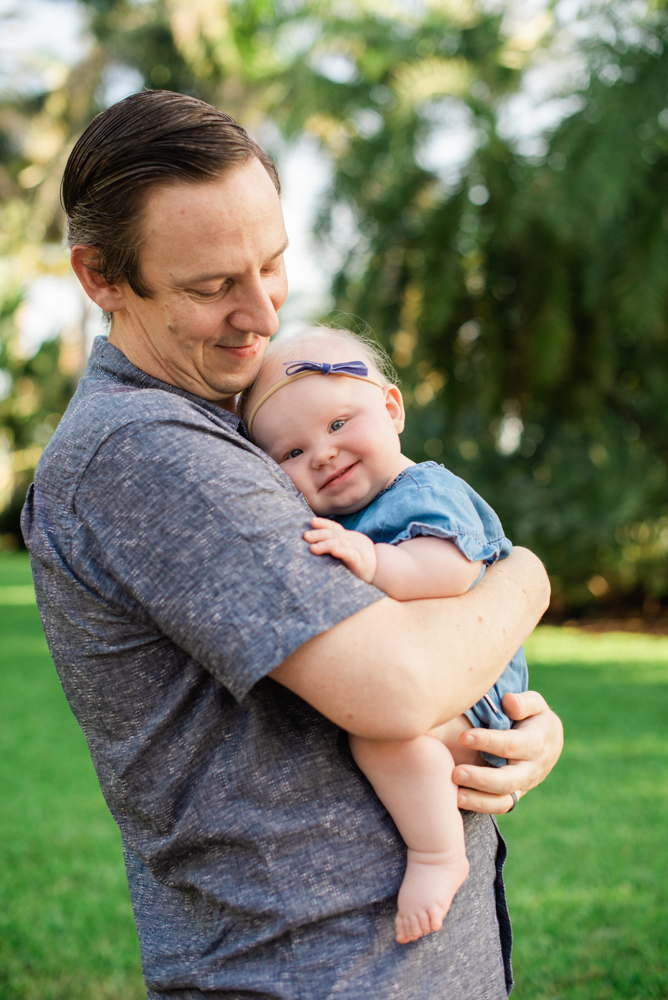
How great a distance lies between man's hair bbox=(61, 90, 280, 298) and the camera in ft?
3.85

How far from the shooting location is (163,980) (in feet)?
4.15

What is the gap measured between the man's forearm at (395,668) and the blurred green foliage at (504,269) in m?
6.67

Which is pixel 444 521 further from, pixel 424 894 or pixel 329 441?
pixel 424 894

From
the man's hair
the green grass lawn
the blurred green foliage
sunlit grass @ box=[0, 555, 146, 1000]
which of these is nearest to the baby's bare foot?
the man's hair

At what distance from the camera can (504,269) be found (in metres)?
9.18

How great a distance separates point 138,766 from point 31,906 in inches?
122

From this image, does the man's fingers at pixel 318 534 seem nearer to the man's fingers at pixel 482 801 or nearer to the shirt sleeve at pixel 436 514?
the shirt sleeve at pixel 436 514

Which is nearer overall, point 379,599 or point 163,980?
point 379,599

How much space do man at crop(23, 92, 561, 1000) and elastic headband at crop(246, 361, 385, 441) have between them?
129 mm

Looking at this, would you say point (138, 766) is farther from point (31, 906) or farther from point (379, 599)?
point (31, 906)

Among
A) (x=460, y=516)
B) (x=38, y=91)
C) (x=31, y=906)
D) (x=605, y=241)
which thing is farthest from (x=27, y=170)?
(x=460, y=516)

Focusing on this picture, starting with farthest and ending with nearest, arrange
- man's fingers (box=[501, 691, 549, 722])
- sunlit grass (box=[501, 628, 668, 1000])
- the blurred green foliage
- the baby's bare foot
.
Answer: the blurred green foliage → sunlit grass (box=[501, 628, 668, 1000]) → man's fingers (box=[501, 691, 549, 722]) → the baby's bare foot

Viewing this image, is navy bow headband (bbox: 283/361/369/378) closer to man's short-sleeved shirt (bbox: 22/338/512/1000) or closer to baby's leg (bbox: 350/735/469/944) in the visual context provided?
man's short-sleeved shirt (bbox: 22/338/512/1000)

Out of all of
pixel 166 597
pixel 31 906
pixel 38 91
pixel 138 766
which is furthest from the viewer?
pixel 38 91
